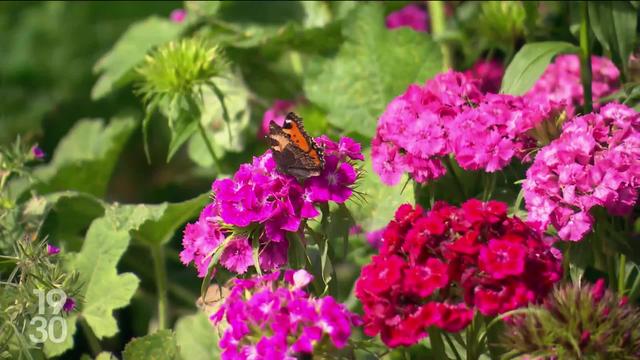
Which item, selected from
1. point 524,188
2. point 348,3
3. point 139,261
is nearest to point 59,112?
point 139,261

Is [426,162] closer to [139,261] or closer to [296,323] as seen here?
[296,323]

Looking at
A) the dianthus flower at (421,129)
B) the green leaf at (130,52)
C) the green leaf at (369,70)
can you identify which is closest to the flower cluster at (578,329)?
the dianthus flower at (421,129)

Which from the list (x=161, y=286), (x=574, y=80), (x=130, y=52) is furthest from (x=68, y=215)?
(x=574, y=80)

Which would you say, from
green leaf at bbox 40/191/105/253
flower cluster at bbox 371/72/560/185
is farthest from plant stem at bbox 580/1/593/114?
green leaf at bbox 40/191/105/253

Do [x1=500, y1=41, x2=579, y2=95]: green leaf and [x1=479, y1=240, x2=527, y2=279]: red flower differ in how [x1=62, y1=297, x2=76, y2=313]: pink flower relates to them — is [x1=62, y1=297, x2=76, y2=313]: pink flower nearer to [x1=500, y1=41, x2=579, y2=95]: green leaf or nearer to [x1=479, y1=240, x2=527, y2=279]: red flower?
[x1=479, y1=240, x2=527, y2=279]: red flower

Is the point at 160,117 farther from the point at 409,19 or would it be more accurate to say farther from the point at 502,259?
the point at 502,259

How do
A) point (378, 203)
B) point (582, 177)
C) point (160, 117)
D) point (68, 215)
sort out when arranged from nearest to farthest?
1. point (582, 177)
2. point (378, 203)
3. point (68, 215)
4. point (160, 117)
